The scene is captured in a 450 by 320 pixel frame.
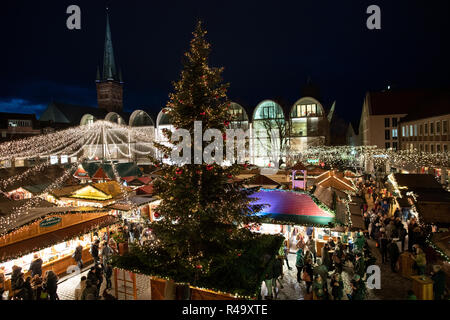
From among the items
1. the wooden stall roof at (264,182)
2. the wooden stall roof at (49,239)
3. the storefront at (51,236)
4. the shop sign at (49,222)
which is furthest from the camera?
the wooden stall roof at (264,182)

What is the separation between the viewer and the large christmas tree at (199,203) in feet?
20.5

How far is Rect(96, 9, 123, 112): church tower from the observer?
7112 cm

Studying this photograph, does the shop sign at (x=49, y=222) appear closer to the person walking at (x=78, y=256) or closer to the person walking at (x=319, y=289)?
the person walking at (x=78, y=256)

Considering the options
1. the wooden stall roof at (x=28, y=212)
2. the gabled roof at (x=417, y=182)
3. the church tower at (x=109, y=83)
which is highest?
the church tower at (x=109, y=83)

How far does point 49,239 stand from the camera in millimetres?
8961

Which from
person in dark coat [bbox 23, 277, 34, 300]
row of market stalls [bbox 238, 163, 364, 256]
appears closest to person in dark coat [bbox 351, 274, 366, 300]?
row of market stalls [bbox 238, 163, 364, 256]

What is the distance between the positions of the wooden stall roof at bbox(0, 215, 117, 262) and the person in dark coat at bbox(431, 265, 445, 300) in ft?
35.4

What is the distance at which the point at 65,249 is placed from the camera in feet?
34.3

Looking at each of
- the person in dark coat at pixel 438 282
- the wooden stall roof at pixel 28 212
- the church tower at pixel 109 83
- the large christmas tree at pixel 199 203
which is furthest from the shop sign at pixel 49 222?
the church tower at pixel 109 83

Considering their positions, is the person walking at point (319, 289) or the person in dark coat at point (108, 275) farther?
the person in dark coat at point (108, 275)

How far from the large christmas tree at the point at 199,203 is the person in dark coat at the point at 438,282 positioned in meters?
4.30

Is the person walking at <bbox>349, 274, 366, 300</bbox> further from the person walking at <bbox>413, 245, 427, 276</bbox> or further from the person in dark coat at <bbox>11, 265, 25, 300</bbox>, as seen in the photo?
the person in dark coat at <bbox>11, 265, 25, 300</bbox>
